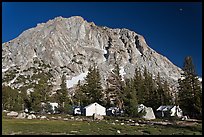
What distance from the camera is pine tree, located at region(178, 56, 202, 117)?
39938 mm

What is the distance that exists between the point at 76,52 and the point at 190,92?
436ft

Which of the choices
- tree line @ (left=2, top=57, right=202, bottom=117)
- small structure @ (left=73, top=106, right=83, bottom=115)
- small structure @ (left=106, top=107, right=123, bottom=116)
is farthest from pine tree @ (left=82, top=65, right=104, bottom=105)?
small structure @ (left=106, top=107, right=123, bottom=116)

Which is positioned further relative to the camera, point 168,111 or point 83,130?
point 168,111

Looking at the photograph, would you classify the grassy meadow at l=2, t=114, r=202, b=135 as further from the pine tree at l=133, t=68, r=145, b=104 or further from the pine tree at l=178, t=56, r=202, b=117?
the pine tree at l=133, t=68, r=145, b=104

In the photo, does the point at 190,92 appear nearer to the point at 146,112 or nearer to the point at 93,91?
the point at 146,112

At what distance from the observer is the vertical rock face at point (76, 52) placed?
15225 centimetres

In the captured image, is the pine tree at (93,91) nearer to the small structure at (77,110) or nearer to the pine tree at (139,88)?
the small structure at (77,110)

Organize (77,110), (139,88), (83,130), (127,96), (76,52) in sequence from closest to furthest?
(83,130), (127,96), (77,110), (139,88), (76,52)

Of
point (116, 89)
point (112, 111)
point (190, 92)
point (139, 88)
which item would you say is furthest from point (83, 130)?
point (116, 89)

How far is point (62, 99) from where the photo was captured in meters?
52.8

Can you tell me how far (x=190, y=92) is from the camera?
42031 mm

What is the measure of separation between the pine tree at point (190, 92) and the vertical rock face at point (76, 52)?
90708mm

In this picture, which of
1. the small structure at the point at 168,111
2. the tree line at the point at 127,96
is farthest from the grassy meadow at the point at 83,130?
the small structure at the point at 168,111

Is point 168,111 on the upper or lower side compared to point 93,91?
lower
